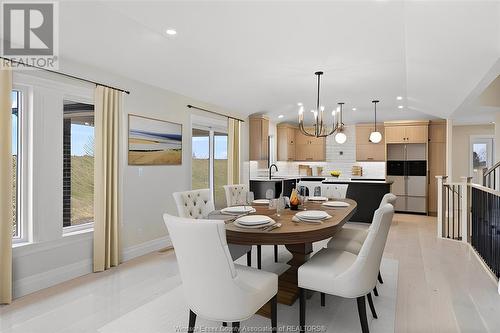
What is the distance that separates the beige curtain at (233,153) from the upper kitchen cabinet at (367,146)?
3.93m

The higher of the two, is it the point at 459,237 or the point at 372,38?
the point at 372,38

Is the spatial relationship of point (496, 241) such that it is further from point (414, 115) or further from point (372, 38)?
point (414, 115)

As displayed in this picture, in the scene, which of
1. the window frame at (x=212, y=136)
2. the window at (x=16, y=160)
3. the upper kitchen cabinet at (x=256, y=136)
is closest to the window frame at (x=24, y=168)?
the window at (x=16, y=160)

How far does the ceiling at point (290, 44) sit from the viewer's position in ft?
8.12

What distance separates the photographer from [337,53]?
3525 millimetres

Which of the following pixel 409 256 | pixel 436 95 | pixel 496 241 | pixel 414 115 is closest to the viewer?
pixel 496 241

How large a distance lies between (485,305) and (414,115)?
18.6 feet

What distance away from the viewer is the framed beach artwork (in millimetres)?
4223

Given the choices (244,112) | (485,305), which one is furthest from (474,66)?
(244,112)

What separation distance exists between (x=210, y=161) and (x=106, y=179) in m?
2.47

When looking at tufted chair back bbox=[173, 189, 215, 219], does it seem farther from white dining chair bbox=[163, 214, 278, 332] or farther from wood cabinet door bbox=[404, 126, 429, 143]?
wood cabinet door bbox=[404, 126, 429, 143]

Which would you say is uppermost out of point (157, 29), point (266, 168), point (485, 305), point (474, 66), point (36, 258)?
point (157, 29)

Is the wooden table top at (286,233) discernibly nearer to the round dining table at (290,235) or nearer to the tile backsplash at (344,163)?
the round dining table at (290,235)

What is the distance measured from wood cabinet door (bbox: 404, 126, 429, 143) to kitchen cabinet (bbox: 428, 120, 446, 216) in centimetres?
22
